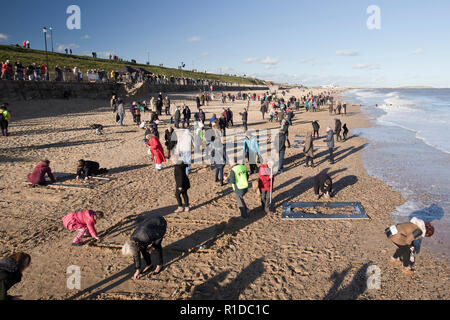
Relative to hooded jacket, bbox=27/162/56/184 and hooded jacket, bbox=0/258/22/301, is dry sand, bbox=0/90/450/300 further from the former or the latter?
hooded jacket, bbox=0/258/22/301

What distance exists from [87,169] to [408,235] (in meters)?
10.4

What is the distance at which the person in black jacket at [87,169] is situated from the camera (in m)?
10.5

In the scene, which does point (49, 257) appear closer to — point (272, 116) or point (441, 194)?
point (441, 194)

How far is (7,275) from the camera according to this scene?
381 cm

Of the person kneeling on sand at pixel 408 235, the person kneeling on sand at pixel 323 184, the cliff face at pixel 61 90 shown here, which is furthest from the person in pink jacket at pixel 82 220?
the cliff face at pixel 61 90

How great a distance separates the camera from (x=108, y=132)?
769 inches

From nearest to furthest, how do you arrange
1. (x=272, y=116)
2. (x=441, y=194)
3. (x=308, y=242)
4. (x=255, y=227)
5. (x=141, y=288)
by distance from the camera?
(x=141, y=288) → (x=308, y=242) → (x=255, y=227) → (x=441, y=194) → (x=272, y=116)

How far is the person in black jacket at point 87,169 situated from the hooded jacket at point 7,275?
22.7ft

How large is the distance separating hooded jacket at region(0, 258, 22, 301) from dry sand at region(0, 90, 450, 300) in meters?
1.39

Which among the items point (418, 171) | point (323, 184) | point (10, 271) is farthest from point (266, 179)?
point (418, 171)

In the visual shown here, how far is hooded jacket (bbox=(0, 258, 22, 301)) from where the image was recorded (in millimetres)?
3742

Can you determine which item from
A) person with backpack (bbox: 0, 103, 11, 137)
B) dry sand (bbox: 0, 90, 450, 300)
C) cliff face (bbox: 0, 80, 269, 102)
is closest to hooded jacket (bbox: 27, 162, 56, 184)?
dry sand (bbox: 0, 90, 450, 300)

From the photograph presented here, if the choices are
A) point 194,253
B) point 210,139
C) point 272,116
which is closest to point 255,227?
point 194,253

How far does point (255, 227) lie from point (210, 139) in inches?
191
